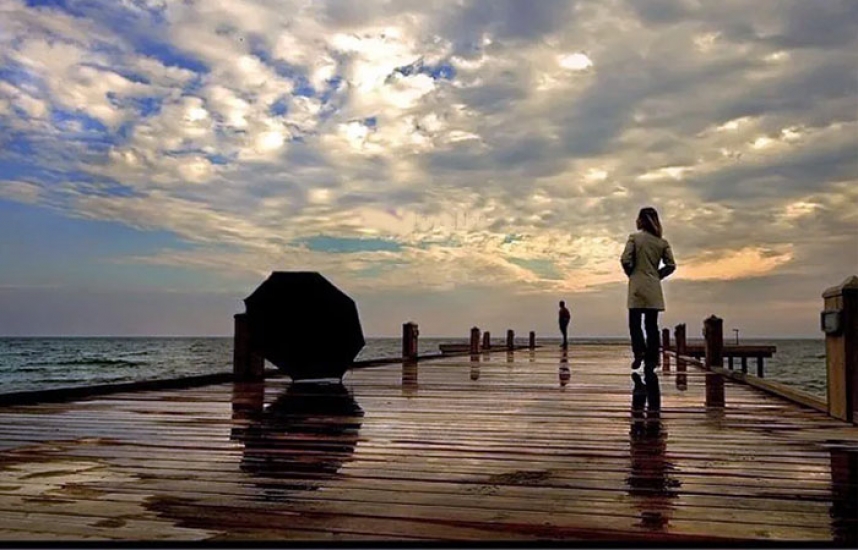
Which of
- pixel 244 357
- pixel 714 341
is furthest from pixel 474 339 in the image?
pixel 244 357

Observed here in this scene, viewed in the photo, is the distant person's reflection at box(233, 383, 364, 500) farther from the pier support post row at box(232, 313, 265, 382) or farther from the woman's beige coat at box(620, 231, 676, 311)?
the woman's beige coat at box(620, 231, 676, 311)

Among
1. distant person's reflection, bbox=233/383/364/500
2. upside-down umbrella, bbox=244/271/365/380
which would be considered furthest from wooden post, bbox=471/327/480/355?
distant person's reflection, bbox=233/383/364/500

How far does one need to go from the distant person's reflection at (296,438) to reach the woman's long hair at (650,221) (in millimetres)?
3816

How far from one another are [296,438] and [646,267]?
16.6 feet

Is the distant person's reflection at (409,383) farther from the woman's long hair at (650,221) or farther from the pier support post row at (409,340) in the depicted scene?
the pier support post row at (409,340)

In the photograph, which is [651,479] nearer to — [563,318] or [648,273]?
[648,273]

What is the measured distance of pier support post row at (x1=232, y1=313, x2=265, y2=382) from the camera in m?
10.2

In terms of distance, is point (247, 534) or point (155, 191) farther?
point (155, 191)

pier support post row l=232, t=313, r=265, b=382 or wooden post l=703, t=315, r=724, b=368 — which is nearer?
pier support post row l=232, t=313, r=265, b=382

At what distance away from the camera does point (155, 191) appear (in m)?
23.3

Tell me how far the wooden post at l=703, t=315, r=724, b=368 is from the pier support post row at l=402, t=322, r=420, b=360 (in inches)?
235

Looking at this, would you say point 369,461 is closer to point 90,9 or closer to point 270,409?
point 270,409

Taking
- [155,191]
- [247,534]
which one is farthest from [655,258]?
[155,191]

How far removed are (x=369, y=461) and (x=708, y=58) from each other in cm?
1278
